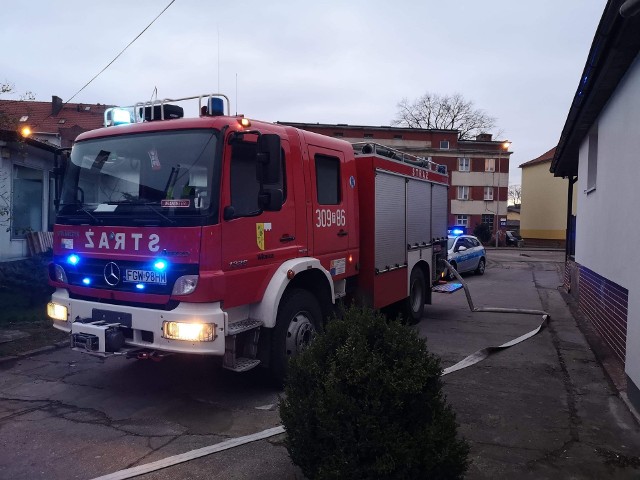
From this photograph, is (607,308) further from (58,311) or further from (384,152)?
(58,311)

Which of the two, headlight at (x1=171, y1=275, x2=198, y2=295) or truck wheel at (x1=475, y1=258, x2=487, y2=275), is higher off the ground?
headlight at (x1=171, y1=275, x2=198, y2=295)

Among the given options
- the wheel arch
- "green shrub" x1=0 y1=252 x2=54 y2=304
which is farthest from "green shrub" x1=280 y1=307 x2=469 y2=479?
"green shrub" x1=0 y1=252 x2=54 y2=304

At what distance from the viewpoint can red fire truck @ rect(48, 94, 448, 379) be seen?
482 cm

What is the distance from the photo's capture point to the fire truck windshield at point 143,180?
16.0 ft

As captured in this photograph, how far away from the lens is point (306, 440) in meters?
3.37

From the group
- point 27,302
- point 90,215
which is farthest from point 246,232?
point 27,302

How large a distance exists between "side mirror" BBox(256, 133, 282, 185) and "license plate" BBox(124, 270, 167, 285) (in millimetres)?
1285

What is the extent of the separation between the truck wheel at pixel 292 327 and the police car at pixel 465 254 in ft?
39.6

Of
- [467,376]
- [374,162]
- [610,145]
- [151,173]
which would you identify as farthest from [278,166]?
[610,145]

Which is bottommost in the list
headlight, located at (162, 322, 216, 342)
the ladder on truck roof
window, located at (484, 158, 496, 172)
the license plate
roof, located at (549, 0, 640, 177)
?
headlight, located at (162, 322, 216, 342)

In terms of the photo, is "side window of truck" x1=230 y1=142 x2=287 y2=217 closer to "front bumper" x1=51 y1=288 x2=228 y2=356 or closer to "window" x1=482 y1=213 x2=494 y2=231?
"front bumper" x1=51 y1=288 x2=228 y2=356

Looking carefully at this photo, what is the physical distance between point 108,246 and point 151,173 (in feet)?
2.70

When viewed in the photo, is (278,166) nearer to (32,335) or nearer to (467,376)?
(467,376)

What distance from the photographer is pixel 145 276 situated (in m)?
4.98
